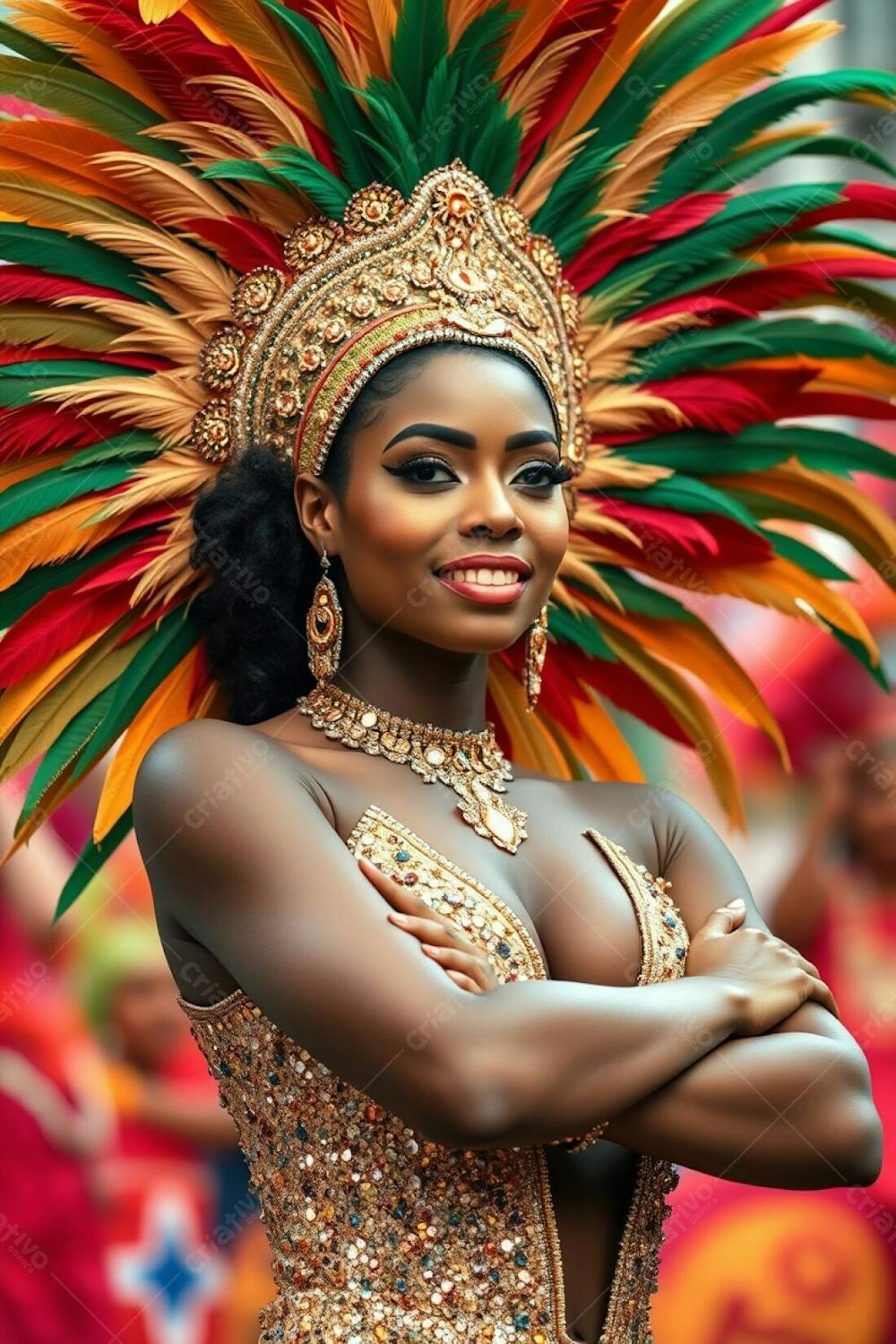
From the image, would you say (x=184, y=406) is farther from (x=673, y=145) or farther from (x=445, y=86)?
(x=673, y=145)

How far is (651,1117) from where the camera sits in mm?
3219

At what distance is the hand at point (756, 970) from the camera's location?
3.34 meters

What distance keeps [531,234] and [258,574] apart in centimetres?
90

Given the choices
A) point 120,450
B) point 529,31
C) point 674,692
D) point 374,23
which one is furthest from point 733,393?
point 120,450

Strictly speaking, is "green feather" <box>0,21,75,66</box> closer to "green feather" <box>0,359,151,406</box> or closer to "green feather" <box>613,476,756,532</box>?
"green feather" <box>0,359,151,406</box>

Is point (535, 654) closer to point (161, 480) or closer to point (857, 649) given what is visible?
point (161, 480)

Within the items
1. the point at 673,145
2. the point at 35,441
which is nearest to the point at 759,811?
the point at 673,145

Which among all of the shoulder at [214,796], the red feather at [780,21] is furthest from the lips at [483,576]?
the red feather at [780,21]

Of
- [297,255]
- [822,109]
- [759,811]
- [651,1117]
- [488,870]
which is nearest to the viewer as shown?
[651,1117]

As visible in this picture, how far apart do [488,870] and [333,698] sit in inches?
18.0

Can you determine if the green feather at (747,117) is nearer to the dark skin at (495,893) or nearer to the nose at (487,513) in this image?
the dark skin at (495,893)

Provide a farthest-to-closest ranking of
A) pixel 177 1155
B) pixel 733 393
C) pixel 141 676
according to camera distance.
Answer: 1. pixel 177 1155
2. pixel 733 393
3. pixel 141 676

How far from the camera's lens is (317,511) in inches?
148

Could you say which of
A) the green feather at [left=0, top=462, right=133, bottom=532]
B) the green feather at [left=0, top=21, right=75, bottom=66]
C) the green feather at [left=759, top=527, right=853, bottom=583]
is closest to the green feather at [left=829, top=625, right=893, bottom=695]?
the green feather at [left=759, top=527, right=853, bottom=583]
